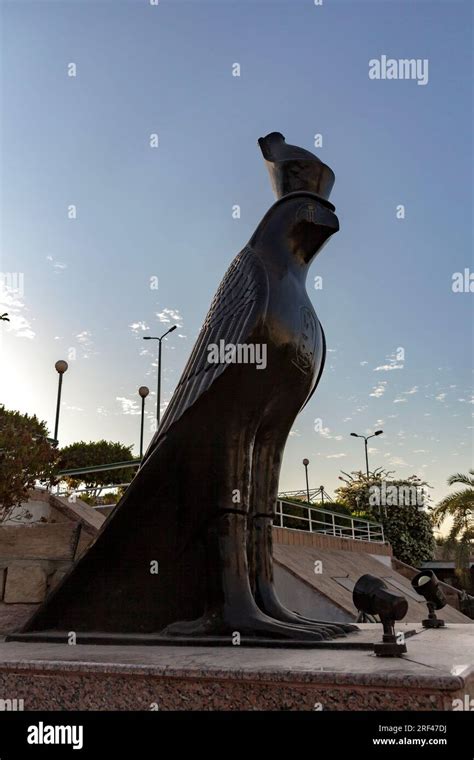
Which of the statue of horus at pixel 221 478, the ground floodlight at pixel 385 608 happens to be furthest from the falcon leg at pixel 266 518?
the ground floodlight at pixel 385 608

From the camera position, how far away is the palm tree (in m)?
17.5

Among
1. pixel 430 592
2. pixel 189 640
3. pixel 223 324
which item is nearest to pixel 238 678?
pixel 189 640

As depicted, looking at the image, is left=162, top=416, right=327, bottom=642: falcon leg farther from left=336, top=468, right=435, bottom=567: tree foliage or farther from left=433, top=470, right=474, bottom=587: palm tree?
left=336, top=468, right=435, bottom=567: tree foliage

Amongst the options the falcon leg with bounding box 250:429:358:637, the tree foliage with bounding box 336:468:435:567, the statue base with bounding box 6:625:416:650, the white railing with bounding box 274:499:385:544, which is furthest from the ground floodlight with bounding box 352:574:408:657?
the tree foliage with bounding box 336:468:435:567

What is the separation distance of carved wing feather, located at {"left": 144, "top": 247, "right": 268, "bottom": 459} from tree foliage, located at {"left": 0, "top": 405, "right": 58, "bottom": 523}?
2886 millimetres

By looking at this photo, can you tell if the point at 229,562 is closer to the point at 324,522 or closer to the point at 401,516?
the point at 324,522

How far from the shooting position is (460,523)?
701 inches

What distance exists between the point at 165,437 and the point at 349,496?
31.2 m

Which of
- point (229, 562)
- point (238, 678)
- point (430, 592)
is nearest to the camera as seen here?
point (238, 678)

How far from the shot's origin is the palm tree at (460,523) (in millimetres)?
17502

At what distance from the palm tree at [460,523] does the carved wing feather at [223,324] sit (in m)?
15.6

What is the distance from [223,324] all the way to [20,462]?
345 cm

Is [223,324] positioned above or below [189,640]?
above
